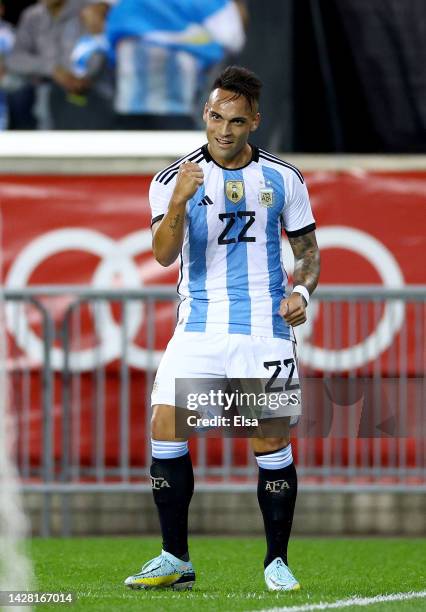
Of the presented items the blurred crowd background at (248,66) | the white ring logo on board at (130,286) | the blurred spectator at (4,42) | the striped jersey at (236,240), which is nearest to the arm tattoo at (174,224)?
the striped jersey at (236,240)

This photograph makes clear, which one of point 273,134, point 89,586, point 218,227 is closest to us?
point 218,227

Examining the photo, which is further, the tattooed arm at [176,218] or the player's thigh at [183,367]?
the player's thigh at [183,367]

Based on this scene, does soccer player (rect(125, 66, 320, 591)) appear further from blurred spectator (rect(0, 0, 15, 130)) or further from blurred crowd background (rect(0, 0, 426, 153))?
blurred spectator (rect(0, 0, 15, 130))

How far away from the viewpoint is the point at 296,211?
7.27 metres

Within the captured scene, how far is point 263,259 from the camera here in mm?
7207

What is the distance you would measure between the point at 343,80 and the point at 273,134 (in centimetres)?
67

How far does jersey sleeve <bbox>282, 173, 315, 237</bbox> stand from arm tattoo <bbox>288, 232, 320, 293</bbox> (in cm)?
4

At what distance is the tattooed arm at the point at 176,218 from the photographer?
22.5 feet

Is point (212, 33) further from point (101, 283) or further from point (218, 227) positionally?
point (218, 227)

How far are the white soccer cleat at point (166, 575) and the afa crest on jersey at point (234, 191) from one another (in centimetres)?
155

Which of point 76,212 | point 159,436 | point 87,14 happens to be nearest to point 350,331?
point 76,212

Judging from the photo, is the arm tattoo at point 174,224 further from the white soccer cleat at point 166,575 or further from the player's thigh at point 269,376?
the white soccer cleat at point 166,575

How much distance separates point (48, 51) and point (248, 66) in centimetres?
153

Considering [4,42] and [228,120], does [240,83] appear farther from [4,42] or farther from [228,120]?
[4,42]
